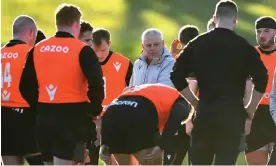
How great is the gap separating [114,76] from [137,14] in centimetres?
2916

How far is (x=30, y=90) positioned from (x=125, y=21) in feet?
101

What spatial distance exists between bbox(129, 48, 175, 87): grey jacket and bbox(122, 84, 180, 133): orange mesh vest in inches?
88.5

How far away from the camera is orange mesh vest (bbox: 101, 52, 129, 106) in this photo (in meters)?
12.5

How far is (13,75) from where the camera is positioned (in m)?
10.1

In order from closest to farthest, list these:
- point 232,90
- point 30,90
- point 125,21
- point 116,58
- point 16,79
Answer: point 232,90 < point 30,90 < point 16,79 < point 116,58 < point 125,21

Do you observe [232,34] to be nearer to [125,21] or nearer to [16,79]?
[16,79]

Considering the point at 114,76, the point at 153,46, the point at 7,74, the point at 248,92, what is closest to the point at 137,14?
the point at 114,76

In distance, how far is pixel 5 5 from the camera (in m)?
42.1

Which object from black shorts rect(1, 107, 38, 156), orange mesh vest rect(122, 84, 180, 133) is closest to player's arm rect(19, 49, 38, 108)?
black shorts rect(1, 107, 38, 156)

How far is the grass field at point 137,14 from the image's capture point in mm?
37344

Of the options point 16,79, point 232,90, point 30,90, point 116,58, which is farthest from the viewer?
point 116,58

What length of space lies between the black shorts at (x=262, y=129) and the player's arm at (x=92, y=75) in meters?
3.43

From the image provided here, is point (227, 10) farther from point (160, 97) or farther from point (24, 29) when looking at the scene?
point (24, 29)

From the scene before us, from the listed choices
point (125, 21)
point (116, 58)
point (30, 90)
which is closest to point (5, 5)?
point (125, 21)
